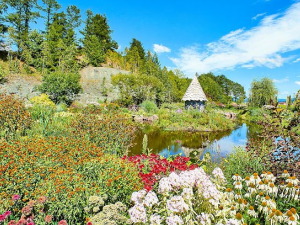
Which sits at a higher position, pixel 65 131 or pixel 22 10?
pixel 22 10

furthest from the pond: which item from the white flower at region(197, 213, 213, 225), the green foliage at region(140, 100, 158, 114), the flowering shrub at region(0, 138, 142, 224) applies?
the green foliage at region(140, 100, 158, 114)

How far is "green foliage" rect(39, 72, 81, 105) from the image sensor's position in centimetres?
1838

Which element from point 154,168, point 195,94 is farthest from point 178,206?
point 195,94

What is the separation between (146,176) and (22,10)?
32.8 metres

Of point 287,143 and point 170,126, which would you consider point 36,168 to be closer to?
point 287,143

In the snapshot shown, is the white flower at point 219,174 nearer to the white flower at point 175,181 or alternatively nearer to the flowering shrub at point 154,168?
the white flower at point 175,181

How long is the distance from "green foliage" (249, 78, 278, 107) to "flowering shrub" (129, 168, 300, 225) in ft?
105

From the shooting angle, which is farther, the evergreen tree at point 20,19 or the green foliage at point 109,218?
the evergreen tree at point 20,19

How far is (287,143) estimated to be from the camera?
3.70m

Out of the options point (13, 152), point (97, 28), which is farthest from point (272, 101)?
point (97, 28)

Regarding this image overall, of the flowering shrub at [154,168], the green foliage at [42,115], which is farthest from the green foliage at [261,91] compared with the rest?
the flowering shrub at [154,168]

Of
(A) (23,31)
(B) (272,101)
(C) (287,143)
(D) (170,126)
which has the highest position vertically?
(A) (23,31)

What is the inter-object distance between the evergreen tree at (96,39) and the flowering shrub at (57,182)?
29.0 meters

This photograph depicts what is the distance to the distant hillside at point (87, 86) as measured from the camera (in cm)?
1922
